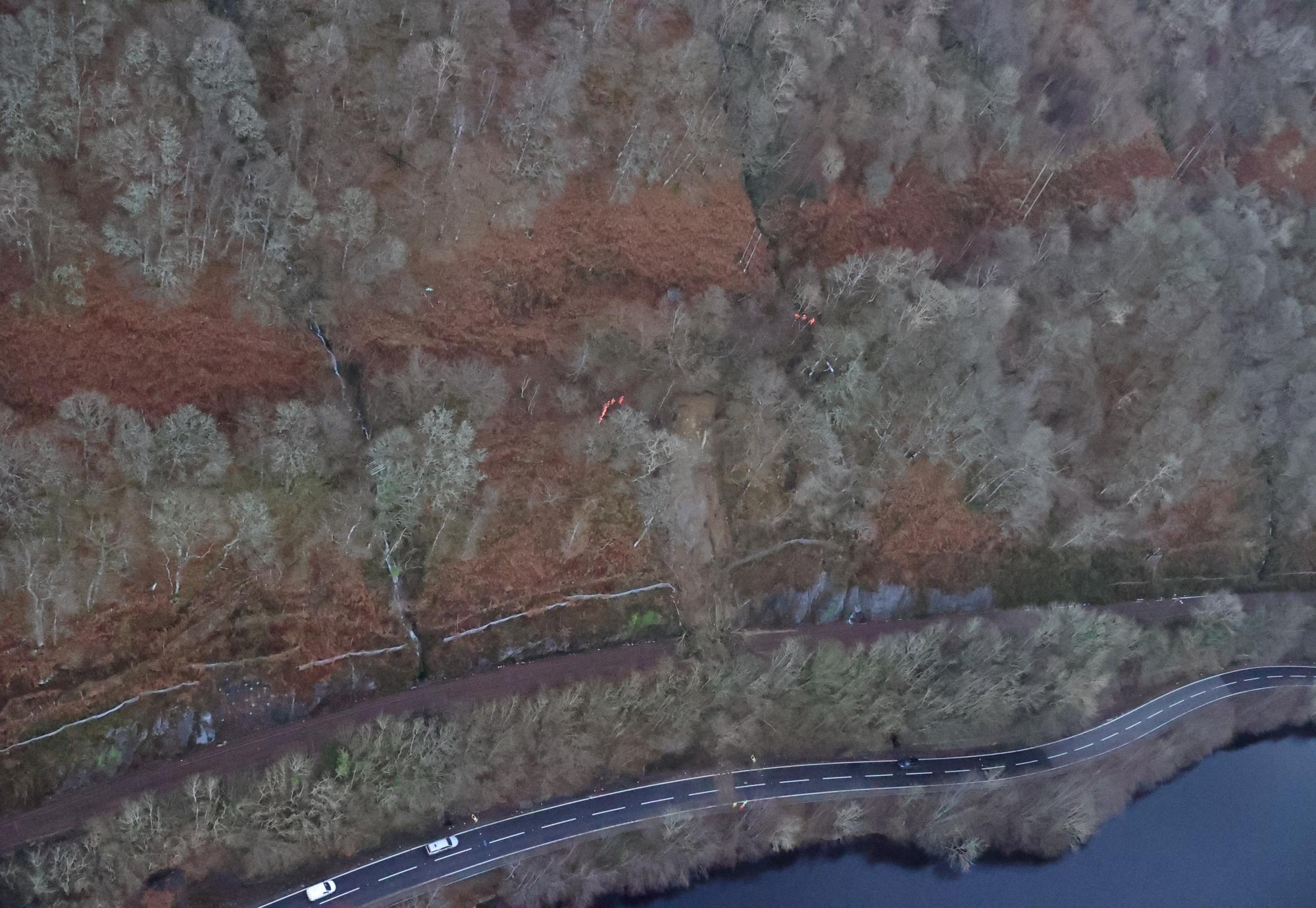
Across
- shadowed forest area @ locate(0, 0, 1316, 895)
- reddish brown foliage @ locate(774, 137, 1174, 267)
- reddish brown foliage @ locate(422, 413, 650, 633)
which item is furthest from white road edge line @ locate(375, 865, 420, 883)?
reddish brown foliage @ locate(774, 137, 1174, 267)

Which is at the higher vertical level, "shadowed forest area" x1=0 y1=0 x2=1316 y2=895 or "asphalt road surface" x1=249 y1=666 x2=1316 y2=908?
"shadowed forest area" x1=0 y1=0 x2=1316 y2=895

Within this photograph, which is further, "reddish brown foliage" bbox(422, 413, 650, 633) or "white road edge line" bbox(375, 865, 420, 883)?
"reddish brown foliage" bbox(422, 413, 650, 633)

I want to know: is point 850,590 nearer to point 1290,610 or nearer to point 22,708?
point 1290,610


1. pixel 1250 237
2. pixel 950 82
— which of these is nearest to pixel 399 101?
pixel 950 82

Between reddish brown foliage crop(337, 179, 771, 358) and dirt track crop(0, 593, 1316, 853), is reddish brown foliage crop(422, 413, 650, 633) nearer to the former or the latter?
dirt track crop(0, 593, 1316, 853)

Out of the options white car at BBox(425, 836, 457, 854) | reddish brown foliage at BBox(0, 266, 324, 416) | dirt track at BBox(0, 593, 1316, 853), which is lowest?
white car at BBox(425, 836, 457, 854)
